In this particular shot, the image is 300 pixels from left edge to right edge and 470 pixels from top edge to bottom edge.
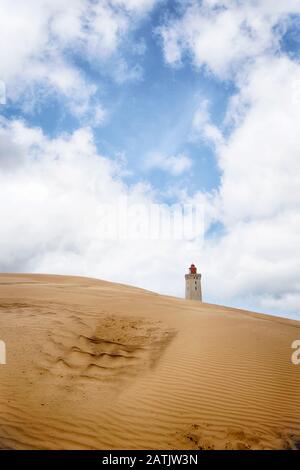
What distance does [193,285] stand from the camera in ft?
184

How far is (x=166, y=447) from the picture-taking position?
6.14 m

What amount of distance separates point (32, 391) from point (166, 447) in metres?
3.04

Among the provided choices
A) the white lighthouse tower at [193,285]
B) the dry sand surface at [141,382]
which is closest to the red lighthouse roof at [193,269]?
the white lighthouse tower at [193,285]

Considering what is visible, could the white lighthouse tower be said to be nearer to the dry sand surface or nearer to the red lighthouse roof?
the red lighthouse roof

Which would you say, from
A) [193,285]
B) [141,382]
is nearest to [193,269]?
[193,285]

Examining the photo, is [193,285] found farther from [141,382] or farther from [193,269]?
[141,382]

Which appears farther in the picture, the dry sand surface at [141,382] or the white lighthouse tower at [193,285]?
the white lighthouse tower at [193,285]

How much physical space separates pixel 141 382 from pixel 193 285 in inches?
1903

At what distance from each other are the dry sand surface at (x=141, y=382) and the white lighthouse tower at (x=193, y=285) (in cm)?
4222

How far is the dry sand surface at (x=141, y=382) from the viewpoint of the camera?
643cm

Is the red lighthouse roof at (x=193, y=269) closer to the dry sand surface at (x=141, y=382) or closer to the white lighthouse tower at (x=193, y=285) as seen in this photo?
the white lighthouse tower at (x=193, y=285)
